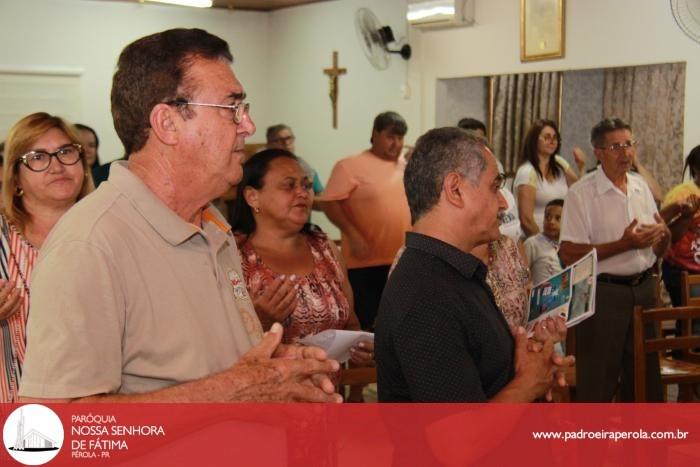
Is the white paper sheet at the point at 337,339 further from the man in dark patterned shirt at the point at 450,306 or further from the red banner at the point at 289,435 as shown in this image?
the man in dark patterned shirt at the point at 450,306

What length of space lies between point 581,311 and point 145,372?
1.18 metres

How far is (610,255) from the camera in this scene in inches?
155

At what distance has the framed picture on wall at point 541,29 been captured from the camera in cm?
573

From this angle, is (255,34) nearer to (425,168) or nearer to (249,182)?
(249,182)

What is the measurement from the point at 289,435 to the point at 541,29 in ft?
16.0

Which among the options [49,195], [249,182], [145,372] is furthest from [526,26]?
[145,372]

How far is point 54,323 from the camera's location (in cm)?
122

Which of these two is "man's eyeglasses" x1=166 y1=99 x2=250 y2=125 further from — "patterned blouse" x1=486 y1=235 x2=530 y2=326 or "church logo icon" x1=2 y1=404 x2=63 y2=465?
"patterned blouse" x1=486 y1=235 x2=530 y2=326

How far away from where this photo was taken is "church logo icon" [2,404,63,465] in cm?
150

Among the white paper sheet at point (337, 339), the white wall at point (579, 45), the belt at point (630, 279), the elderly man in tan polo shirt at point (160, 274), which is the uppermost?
the white wall at point (579, 45)

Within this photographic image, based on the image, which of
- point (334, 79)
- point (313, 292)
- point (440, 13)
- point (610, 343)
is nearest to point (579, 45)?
point (440, 13)

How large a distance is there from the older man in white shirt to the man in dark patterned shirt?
2.15 m

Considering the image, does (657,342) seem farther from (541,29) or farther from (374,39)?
(374,39)

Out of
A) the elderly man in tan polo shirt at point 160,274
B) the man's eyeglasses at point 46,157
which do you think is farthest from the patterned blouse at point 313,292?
the elderly man in tan polo shirt at point 160,274
